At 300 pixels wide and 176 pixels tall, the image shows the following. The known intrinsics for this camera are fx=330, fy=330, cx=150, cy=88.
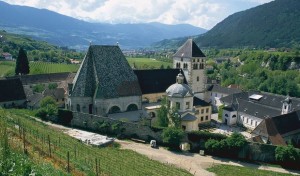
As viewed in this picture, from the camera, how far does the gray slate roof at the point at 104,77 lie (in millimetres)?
46625

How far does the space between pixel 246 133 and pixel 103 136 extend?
77.4ft

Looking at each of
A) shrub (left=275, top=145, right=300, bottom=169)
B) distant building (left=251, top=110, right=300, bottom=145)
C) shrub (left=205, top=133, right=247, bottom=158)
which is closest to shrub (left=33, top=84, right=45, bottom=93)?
shrub (left=205, top=133, right=247, bottom=158)

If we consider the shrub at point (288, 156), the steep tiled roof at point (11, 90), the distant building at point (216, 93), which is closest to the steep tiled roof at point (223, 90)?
the distant building at point (216, 93)

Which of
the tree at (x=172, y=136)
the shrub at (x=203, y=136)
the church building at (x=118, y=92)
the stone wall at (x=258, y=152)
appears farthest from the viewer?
the church building at (x=118, y=92)

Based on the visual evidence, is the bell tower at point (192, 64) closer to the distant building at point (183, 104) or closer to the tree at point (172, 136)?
the distant building at point (183, 104)

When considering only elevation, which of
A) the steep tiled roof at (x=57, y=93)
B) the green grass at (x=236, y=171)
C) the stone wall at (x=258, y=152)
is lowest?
the green grass at (x=236, y=171)

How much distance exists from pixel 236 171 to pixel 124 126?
15654 mm

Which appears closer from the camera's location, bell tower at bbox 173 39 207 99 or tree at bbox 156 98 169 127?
tree at bbox 156 98 169 127

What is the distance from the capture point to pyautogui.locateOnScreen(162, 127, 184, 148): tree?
40219 mm

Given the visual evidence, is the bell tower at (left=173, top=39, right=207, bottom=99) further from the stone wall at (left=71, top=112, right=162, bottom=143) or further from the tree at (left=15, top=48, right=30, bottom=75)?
the tree at (left=15, top=48, right=30, bottom=75)

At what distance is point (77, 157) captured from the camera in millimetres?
28906

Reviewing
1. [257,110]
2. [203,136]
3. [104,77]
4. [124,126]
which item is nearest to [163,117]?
[124,126]

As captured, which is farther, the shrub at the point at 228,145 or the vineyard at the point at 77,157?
the shrub at the point at 228,145

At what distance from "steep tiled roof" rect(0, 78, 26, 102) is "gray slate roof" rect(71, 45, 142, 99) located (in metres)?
15.0
